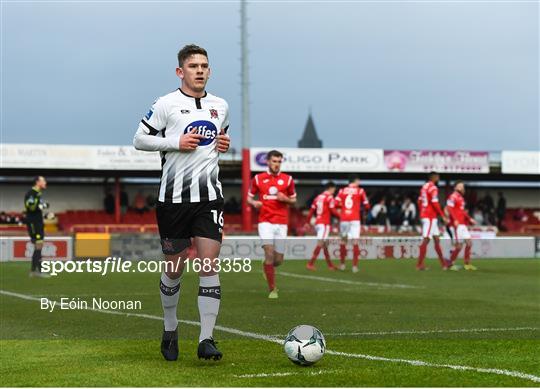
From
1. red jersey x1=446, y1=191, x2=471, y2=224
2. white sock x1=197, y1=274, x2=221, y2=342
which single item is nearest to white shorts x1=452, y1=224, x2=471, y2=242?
red jersey x1=446, y1=191, x2=471, y2=224

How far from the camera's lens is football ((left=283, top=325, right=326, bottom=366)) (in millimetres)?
6906

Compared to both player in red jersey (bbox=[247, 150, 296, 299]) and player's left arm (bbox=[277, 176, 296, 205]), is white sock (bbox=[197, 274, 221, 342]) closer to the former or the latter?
player's left arm (bbox=[277, 176, 296, 205])

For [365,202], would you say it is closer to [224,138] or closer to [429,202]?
[429,202]

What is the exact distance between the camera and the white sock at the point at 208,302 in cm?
726

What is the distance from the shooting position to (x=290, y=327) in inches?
399

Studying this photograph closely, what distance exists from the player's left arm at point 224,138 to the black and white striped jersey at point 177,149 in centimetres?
3

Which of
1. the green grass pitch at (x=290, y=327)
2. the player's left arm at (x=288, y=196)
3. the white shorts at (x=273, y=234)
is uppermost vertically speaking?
the player's left arm at (x=288, y=196)

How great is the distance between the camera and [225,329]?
395 inches

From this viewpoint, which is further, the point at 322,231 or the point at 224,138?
the point at 322,231

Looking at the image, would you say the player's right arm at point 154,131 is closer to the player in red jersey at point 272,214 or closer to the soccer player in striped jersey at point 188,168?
the soccer player in striped jersey at point 188,168

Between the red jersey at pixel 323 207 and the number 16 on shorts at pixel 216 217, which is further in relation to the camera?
the red jersey at pixel 323 207

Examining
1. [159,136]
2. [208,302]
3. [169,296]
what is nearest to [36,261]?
[169,296]

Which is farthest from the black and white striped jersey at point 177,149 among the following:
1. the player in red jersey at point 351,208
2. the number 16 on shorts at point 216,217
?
the player in red jersey at point 351,208

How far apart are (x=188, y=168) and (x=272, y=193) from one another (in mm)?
7550
